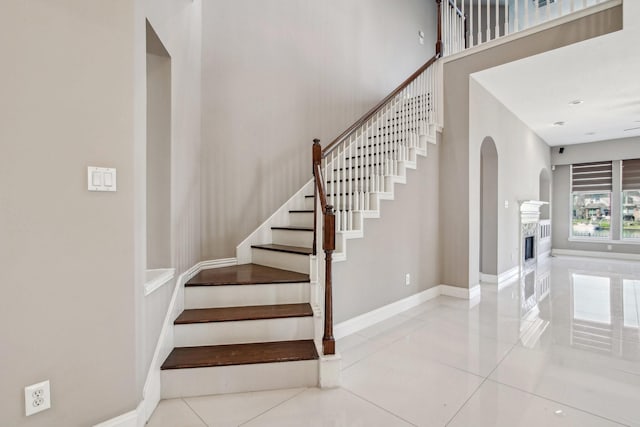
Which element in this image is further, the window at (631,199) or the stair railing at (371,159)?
the window at (631,199)

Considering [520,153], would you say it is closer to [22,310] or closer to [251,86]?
[251,86]

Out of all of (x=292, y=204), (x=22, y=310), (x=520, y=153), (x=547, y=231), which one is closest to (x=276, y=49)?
(x=292, y=204)

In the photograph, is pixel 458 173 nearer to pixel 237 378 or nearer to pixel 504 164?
pixel 504 164

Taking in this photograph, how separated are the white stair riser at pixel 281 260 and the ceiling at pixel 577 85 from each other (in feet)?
11.4

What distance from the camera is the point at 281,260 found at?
10.5 ft

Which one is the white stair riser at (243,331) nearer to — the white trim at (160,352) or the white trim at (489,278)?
the white trim at (160,352)

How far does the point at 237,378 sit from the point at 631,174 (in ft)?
32.8

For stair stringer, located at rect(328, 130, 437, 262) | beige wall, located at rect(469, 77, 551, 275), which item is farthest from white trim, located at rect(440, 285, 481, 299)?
stair stringer, located at rect(328, 130, 437, 262)

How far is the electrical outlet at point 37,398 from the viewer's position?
4.34 feet

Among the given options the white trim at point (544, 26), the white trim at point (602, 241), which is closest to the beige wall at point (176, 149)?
the white trim at point (544, 26)

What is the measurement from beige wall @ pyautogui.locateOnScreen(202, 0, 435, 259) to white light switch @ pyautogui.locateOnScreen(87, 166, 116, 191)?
5.92 feet

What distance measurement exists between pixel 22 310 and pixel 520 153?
720 centimetres

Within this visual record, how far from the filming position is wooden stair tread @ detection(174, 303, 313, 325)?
7.42ft

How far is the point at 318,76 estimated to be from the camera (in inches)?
172
